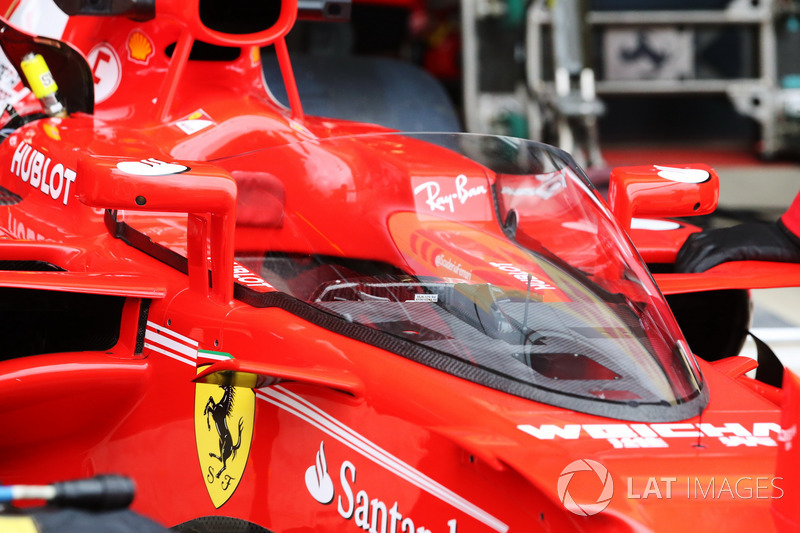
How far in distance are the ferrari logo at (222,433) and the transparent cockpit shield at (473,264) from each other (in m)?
0.15

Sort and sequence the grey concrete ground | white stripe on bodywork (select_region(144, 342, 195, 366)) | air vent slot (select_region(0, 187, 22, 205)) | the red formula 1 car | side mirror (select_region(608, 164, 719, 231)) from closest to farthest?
the red formula 1 car < white stripe on bodywork (select_region(144, 342, 195, 366)) < side mirror (select_region(608, 164, 719, 231)) < air vent slot (select_region(0, 187, 22, 205)) < the grey concrete ground

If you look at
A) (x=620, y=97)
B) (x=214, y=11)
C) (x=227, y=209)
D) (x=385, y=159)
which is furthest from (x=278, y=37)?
(x=620, y=97)

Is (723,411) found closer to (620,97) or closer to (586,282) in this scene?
(586,282)

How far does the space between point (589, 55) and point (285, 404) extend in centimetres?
431

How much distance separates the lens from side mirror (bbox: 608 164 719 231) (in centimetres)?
178

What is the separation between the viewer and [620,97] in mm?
6895

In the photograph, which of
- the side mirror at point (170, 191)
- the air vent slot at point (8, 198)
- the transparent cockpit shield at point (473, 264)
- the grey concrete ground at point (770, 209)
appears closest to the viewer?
A: the transparent cockpit shield at point (473, 264)

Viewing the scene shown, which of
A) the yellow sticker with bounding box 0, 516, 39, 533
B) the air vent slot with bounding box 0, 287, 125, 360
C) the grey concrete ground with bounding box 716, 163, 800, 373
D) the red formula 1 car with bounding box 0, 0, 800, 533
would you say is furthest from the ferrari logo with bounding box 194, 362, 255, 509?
the grey concrete ground with bounding box 716, 163, 800, 373

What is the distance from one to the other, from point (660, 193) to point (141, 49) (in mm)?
1387

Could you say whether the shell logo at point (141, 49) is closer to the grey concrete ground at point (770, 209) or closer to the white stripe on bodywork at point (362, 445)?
the white stripe on bodywork at point (362, 445)

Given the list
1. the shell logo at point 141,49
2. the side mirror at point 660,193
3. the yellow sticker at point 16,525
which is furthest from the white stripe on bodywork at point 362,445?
the shell logo at point 141,49

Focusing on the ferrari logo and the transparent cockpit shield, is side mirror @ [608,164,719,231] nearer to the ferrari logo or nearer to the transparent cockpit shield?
the transparent cockpit shield

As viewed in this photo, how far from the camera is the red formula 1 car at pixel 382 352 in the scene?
4.04 ft

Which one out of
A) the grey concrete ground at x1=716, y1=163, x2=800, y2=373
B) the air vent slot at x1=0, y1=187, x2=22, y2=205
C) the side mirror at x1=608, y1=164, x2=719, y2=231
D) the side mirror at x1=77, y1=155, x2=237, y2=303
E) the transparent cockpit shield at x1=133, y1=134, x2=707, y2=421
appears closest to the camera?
the transparent cockpit shield at x1=133, y1=134, x2=707, y2=421
